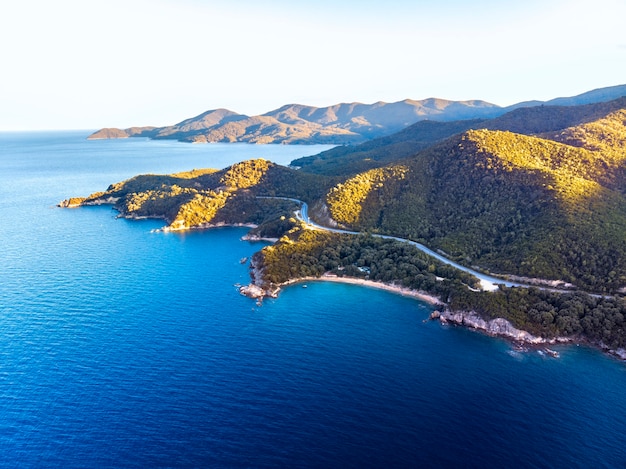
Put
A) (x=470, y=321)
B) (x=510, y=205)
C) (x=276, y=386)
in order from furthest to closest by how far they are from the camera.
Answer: (x=510, y=205), (x=470, y=321), (x=276, y=386)

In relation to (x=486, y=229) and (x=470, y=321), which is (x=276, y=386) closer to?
(x=470, y=321)

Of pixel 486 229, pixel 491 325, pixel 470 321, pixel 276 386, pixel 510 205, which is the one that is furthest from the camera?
pixel 510 205

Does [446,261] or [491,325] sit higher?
[446,261]

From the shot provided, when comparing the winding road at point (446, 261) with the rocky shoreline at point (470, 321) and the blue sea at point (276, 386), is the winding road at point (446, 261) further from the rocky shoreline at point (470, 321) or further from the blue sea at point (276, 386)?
the blue sea at point (276, 386)

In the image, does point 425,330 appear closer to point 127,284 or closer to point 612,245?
point 612,245

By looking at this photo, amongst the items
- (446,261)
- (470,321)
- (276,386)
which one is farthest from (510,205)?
(276,386)

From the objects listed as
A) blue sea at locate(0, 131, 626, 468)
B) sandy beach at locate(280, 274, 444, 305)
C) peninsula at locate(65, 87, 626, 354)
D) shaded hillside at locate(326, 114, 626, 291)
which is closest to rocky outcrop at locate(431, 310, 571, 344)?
peninsula at locate(65, 87, 626, 354)

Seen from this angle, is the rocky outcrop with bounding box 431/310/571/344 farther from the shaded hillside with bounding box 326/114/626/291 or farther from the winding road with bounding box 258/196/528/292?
the shaded hillside with bounding box 326/114/626/291

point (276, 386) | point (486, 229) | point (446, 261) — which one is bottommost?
point (276, 386)
